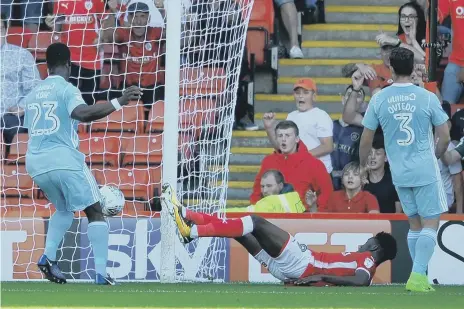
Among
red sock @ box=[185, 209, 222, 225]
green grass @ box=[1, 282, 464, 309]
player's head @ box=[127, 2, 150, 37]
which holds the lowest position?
green grass @ box=[1, 282, 464, 309]

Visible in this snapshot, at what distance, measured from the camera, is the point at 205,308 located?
8836mm

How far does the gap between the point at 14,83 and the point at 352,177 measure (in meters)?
3.64

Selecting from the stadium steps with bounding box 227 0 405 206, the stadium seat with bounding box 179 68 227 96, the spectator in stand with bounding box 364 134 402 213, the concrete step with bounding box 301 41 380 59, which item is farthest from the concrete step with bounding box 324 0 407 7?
the stadium seat with bounding box 179 68 227 96

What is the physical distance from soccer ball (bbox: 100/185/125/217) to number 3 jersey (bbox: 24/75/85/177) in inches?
19.5

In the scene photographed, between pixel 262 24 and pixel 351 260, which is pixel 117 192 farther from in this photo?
pixel 262 24

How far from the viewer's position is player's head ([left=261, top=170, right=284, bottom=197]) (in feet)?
42.3

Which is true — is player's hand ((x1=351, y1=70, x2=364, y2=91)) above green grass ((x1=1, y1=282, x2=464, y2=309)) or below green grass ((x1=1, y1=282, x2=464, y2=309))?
above

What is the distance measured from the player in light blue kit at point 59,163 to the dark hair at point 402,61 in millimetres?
2471

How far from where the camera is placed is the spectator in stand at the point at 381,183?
522 inches

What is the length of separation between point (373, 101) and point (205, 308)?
2.53 meters

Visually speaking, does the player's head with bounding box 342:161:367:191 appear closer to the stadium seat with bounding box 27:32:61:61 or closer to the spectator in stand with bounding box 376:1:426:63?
the spectator in stand with bounding box 376:1:426:63

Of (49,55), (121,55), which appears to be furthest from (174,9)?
(121,55)

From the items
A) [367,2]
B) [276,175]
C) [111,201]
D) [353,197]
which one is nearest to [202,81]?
[276,175]

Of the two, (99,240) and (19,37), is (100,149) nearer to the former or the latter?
(19,37)
